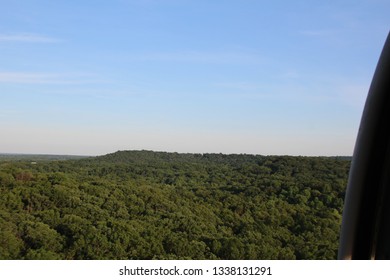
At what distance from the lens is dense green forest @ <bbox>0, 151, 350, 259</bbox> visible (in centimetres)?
1253

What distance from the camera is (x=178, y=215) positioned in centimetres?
1568

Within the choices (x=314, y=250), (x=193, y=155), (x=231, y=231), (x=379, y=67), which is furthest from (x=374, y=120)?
(x=193, y=155)

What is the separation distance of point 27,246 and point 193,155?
720 inches

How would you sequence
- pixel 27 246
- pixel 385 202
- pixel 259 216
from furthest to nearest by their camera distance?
pixel 259 216 < pixel 27 246 < pixel 385 202

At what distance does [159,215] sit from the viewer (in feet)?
51.7

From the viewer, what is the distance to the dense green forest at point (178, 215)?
12.5 meters

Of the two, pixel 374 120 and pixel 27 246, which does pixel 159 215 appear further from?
pixel 374 120

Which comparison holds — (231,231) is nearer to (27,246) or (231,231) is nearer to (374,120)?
(27,246)

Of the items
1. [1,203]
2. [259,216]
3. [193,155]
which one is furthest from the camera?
[193,155]
